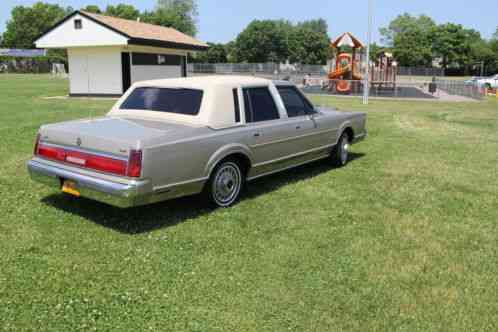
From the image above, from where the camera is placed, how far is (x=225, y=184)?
5.92 m

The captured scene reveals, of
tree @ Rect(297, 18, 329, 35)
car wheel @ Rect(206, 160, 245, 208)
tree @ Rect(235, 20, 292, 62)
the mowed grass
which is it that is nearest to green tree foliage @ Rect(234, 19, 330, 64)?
tree @ Rect(235, 20, 292, 62)

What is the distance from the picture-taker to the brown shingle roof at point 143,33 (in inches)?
992

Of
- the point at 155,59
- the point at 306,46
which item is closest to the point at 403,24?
the point at 306,46

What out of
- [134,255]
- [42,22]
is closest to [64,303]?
[134,255]

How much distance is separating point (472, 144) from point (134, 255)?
909cm

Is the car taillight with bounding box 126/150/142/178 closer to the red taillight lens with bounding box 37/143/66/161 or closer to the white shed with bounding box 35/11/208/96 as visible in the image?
the red taillight lens with bounding box 37/143/66/161

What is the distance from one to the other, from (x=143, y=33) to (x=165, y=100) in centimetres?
2223

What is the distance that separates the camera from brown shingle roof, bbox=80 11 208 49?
82.6ft

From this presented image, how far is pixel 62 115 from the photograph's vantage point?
1550 cm

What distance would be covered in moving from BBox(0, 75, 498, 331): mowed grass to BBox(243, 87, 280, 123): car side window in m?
1.08

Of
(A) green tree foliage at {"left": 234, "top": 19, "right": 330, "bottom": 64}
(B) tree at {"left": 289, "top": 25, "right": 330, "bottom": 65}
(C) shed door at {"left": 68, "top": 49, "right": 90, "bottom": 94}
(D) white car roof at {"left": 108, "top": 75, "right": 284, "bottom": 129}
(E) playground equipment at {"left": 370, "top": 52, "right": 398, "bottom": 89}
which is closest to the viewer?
(D) white car roof at {"left": 108, "top": 75, "right": 284, "bottom": 129}

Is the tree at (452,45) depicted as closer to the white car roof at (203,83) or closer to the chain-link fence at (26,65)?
the chain-link fence at (26,65)

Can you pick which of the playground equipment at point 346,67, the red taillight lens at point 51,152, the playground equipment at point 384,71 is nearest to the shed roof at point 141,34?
the playground equipment at point 346,67

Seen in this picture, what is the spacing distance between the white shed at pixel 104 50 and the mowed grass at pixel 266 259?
62.5 feet
